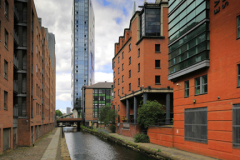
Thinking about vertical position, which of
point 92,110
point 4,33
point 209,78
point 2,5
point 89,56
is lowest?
point 92,110

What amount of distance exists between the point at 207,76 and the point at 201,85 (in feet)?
3.85

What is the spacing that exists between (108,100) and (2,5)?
8414cm

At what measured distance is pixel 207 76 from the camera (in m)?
20.4

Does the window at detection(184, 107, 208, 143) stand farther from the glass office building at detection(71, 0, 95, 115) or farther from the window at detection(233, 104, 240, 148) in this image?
the glass office building at detection(71, 0, 95, 115)

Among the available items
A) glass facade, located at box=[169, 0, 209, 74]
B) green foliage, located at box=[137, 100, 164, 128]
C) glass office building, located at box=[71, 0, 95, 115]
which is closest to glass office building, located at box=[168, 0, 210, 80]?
glass facade, located at box=[169, 0, 209, 74]

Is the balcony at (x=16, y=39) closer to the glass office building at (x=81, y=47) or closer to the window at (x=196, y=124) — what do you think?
the window at (x=196, y=124)

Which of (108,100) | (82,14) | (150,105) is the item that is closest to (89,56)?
(82,14)

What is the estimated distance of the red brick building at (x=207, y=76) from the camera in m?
17.2

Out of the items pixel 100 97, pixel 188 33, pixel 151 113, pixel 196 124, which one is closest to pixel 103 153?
pixel 151 113

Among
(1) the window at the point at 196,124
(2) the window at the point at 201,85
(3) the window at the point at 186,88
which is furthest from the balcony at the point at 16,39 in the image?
(2) the window at the point at 201,85

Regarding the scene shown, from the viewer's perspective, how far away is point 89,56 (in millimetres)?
145375

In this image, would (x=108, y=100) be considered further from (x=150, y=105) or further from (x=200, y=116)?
(x=200, y=116)

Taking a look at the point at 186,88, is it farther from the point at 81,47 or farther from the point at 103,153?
the point at 81,47

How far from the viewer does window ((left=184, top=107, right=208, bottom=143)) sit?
67.3ft
